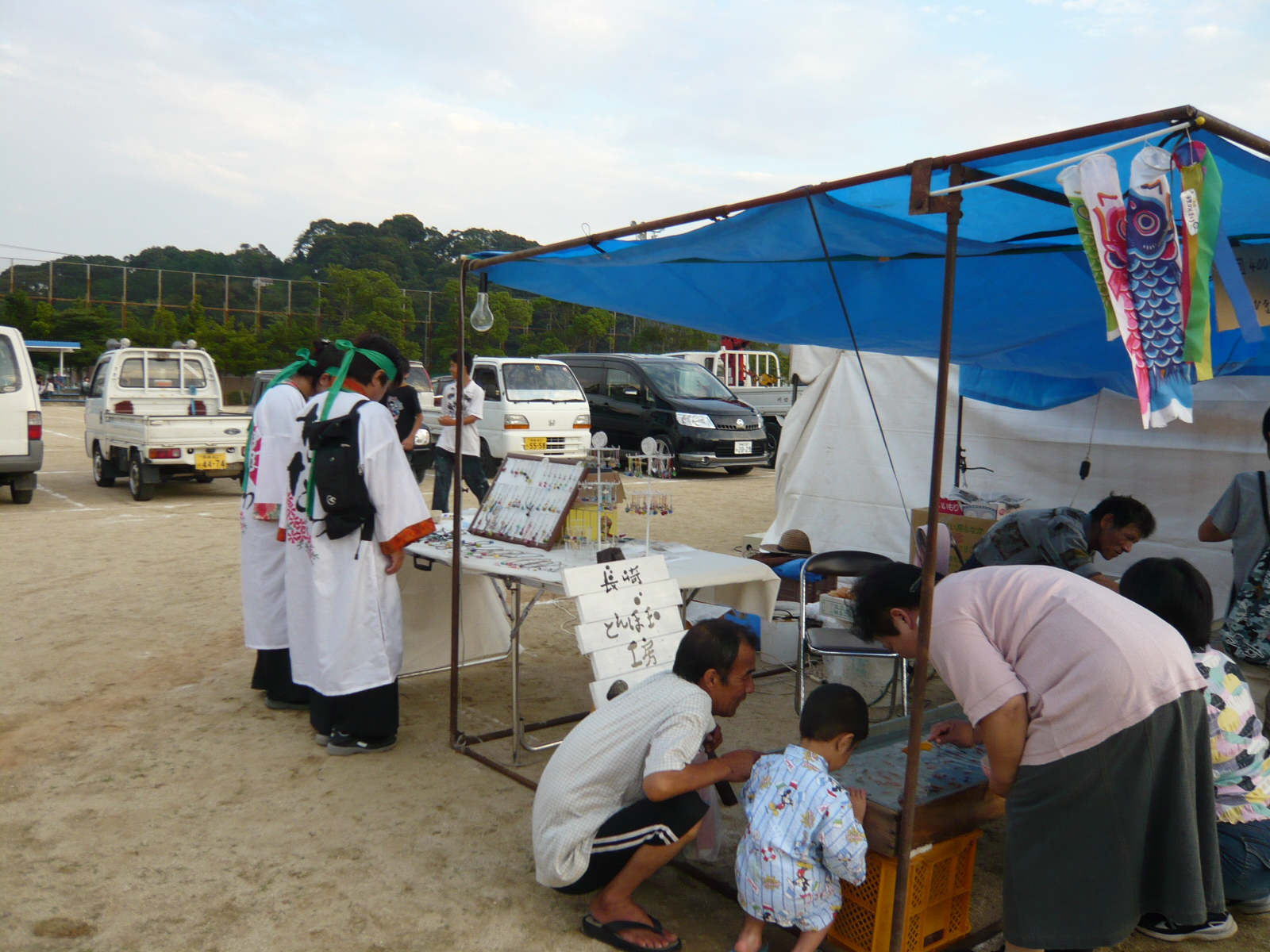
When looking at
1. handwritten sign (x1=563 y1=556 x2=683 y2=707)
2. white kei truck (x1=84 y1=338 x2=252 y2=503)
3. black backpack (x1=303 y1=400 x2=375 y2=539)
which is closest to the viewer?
handwritten sign (x1=563 y1=556 x2=683 y2=707)

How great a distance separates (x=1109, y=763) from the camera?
2039 mm

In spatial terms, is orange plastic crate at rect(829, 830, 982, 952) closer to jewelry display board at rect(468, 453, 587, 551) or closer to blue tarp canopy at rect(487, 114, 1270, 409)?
blue tarp canopy at rect(487, 114, 1270, 409)

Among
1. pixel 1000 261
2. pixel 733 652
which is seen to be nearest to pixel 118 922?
pixel 733 652

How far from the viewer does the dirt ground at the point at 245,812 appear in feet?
8.37

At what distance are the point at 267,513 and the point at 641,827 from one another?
236 centimetres

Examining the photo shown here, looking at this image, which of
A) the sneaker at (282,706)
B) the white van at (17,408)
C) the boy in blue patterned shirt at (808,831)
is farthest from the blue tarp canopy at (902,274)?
the white van at (17,408)

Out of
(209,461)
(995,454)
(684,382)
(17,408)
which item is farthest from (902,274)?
(684,382)

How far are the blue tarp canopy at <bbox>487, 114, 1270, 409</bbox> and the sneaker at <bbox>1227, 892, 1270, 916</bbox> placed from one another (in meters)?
2.05

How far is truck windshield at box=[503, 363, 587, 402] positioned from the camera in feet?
39.7

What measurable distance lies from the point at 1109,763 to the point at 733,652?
91cm

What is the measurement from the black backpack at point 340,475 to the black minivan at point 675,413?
9552 mm

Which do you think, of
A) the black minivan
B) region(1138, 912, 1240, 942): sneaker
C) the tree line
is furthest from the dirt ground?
the tree line

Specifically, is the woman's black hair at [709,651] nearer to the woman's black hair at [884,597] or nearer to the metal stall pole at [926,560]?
the woman's black hair at [884,597]

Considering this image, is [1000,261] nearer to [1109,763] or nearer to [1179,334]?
[1179,334]
